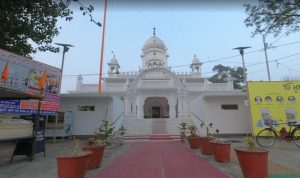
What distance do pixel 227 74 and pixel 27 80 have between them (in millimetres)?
34019

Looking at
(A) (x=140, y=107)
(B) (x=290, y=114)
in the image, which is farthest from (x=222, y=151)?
(A) (x=140, y=107)

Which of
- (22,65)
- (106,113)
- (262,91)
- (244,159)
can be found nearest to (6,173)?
(22,65)

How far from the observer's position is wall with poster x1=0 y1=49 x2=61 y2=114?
798 cm

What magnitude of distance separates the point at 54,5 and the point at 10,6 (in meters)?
1.71

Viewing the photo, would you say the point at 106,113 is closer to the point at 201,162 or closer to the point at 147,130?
the point at 147,130

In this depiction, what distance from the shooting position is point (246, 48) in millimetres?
15617

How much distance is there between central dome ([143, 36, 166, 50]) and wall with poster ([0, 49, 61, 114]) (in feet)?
74.5

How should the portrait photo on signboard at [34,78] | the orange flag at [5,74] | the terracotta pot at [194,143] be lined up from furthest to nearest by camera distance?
the terracotta pot at [194,143] < the portrait photo on signboard at [34,78] < the orange flag at [5,74]

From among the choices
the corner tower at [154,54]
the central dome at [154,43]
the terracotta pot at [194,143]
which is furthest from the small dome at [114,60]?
the terracotta pot at [194,143]

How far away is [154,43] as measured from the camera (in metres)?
31.8

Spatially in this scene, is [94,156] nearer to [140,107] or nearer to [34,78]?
[34,78]

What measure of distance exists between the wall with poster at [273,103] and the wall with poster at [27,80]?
441 inches

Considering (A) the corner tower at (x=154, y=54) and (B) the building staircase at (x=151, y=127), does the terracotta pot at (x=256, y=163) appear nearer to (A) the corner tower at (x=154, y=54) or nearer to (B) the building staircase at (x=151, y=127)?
(B) the building staircase at (x=151, y=127)

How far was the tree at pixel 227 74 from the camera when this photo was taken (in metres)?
35.2
